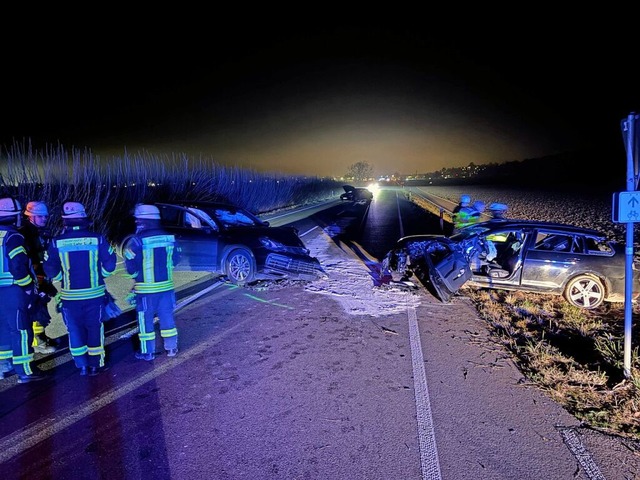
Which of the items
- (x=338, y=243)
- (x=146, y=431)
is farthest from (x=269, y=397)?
(x=338, y=243)

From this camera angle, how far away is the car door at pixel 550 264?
22.0 ft

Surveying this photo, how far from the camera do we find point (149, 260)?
4.41m

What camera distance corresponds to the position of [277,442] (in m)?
3.09

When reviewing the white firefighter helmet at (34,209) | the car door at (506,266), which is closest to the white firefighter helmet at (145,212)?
the white firefighter helmet at (34,209)

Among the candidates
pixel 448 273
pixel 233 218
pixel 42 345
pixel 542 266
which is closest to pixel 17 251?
pixel 42 345

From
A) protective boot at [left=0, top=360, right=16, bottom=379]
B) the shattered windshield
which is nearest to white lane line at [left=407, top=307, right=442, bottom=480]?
protective boot at [left=0, top=360, right=16, bottom=379]

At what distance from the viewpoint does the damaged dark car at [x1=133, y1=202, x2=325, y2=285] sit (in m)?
7.86

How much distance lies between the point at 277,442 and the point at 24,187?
11.5 m

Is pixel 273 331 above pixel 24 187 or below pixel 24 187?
below

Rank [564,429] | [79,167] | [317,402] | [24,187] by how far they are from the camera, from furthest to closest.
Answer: [79,167]
[24,187]
[317,402]
[564,429]

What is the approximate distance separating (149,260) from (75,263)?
0.70 m

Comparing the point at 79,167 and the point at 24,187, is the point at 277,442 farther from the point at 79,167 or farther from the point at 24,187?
the point at 79,167

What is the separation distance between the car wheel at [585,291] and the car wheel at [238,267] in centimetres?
571

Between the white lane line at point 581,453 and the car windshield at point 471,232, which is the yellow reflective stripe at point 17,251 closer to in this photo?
the white lane line at point 581,453
